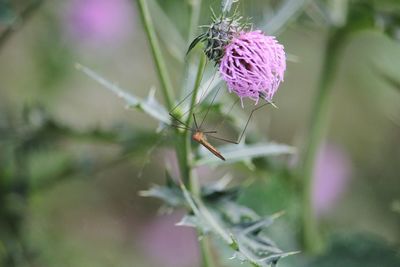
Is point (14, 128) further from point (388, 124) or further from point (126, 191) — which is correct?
point (388, 124)

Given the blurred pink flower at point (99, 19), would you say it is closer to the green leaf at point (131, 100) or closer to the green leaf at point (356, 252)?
the green leaf at point (356, 252)

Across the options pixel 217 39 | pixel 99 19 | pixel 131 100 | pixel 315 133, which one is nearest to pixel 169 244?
pixel 315 133

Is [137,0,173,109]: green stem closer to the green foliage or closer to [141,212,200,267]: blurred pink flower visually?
the green foliage

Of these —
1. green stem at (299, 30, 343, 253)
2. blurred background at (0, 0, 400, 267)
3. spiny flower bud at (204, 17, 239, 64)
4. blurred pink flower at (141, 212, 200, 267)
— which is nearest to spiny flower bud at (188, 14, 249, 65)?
spiny flower bud at (204, 17, 239, 64)

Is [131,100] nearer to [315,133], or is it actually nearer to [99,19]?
[315,133]

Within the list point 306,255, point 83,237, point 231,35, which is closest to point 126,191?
point 83,237

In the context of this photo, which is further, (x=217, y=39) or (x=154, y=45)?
(x=154, y=45)
